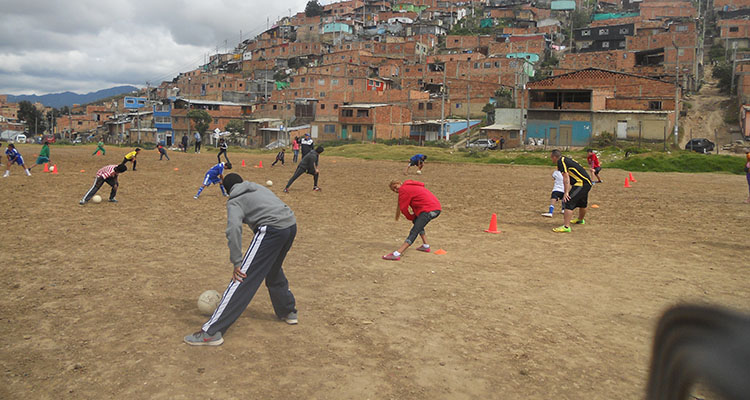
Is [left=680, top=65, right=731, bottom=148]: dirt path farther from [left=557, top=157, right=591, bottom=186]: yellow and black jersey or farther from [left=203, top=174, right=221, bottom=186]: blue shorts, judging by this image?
[left=203, top=174, right=221, bottom=186]: blue shorts

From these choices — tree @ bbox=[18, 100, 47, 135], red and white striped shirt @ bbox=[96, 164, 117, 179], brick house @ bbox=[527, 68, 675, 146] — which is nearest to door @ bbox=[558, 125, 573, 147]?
brick house @ bbox=[527, 68, 675, 146]

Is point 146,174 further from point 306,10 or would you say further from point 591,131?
point 306,10

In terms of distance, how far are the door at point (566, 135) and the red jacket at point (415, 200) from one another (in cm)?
4573

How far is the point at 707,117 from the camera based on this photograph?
58.4 meters

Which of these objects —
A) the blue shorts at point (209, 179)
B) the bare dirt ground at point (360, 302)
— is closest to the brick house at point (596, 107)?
the bare dirt ground at point (360, 302)

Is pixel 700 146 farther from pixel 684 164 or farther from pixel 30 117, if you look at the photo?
pixel 30 117

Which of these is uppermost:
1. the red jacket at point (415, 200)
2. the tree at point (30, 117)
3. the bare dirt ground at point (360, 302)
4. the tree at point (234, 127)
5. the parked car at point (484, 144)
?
the tree at point (30, 117)

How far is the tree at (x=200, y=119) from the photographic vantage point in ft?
234

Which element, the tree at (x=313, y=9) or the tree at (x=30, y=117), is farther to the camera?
the tree at (x=313, y=9)

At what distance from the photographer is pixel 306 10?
150 metres

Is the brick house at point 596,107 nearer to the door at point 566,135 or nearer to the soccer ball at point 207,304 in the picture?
the door at point 566,135

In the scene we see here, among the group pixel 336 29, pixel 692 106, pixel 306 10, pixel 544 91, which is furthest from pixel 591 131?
pixel 306 10

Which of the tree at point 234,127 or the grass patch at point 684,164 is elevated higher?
the tree at point 234,127

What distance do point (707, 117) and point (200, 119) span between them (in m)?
60.5
